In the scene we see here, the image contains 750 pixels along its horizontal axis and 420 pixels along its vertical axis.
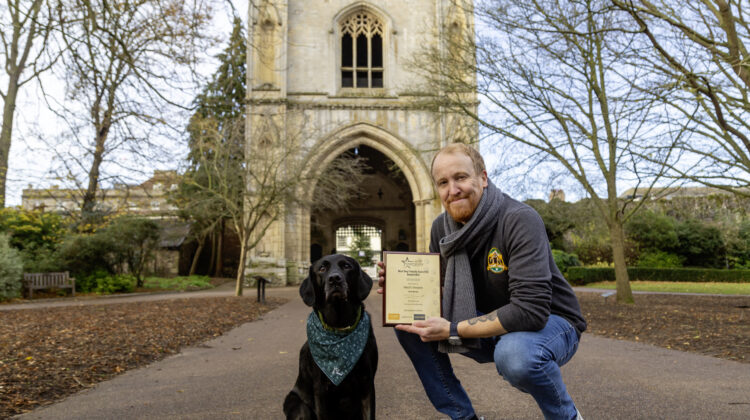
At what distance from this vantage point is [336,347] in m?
2.68

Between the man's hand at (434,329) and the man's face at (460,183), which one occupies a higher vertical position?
the man's face at (460,183)

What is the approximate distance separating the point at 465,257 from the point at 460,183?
0.40 m

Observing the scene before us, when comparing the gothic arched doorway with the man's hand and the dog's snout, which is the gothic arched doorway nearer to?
the dog's snout

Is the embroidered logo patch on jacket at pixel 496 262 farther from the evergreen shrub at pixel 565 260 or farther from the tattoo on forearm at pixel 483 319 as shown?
the evergreen shrub at pixel 565 260

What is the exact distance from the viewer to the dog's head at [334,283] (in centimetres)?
284

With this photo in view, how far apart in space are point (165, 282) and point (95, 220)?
385 centimetres

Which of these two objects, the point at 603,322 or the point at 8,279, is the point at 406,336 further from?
the point at 8,279

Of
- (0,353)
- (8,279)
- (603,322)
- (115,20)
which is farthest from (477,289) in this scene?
(8,279)

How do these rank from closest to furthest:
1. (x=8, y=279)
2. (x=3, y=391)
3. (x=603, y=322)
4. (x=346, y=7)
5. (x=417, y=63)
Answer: (x=3, y=391), (x=603, y=322), (x=417, y=63), (x=8, y=279), (x=346, y=7)

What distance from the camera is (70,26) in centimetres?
467

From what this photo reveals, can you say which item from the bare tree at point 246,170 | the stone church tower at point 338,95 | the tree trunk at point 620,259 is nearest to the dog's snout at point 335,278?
the tree trunk at point 620,259

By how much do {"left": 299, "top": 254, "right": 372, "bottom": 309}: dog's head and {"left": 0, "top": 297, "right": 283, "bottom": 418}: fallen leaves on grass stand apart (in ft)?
7.91

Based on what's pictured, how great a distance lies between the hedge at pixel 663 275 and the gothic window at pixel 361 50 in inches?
503

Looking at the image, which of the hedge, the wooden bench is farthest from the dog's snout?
the hedge
